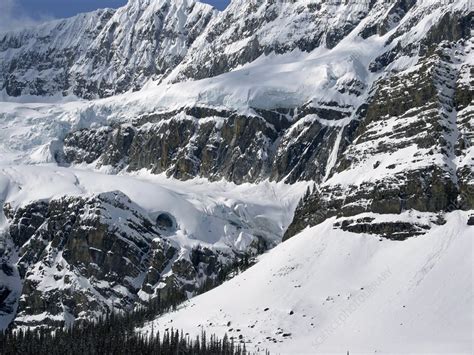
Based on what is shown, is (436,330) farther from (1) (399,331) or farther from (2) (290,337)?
(2) (290,337)

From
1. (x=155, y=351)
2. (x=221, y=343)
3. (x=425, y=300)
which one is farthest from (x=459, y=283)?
(x=155, y=351)

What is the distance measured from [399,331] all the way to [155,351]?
46.9 meters

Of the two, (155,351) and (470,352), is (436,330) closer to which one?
(470,352)

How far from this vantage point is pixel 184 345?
19762 centimetres

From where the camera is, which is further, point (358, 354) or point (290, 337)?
point (290, 337)

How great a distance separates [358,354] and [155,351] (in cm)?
4037

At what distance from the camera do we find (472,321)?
187625 millimetres

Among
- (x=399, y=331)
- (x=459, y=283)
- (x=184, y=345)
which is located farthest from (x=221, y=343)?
(x=459, y=283)

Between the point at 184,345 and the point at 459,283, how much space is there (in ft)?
181

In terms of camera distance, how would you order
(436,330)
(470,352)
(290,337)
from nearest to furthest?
(470,352) → (436,330) → (290,337)

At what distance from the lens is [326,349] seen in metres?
188

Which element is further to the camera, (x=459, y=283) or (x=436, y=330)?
(x=459, y=283)

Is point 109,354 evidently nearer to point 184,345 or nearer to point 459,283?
point 184,345

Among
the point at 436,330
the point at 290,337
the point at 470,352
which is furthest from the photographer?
the point at 290,337
